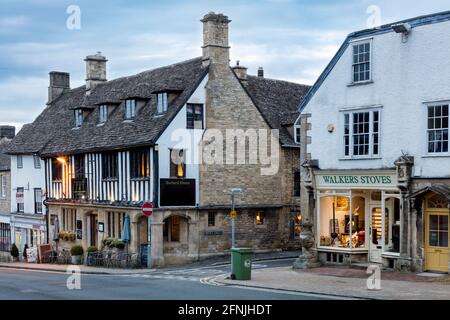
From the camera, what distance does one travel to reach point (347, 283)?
24.0 meters

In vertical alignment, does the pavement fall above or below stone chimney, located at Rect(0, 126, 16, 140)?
below

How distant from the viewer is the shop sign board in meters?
26.5

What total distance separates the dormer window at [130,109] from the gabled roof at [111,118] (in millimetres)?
285

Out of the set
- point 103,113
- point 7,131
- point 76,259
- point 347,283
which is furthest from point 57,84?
point 347,283

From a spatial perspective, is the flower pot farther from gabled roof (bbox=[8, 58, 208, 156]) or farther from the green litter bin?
the green litter bin

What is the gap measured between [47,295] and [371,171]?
12437 mm

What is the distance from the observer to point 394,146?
26.3 metres

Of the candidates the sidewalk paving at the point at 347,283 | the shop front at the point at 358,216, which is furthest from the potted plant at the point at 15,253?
the shop front at the point at 358,216

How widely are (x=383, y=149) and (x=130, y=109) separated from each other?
1678 centimetres

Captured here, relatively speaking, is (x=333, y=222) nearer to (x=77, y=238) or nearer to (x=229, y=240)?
(x=229, y=240)

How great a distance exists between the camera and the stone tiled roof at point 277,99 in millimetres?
39906

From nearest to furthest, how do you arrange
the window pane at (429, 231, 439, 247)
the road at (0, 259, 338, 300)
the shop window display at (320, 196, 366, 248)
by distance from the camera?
1. the road at (0, 259, 338, 300)
2. the window pane at (429, 231, 439, 247)
3. the shop window display at (320, 196, 366, 248)

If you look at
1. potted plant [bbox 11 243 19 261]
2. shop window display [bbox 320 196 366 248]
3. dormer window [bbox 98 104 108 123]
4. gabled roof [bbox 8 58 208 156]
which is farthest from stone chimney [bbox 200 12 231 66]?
potted plant [bbox 11 243 19 261]

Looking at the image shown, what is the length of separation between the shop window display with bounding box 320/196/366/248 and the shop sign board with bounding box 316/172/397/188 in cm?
80
